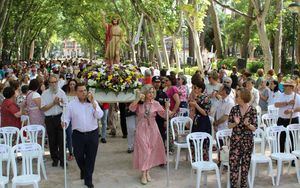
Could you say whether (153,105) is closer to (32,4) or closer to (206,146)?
(206,146)

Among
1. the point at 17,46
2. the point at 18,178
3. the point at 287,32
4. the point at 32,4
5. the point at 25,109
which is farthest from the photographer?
the point at 17,46

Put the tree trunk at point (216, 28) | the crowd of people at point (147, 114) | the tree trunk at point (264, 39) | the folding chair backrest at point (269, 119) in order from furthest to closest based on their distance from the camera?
the tree trunk at point (216, 28) < the tree trunk at point (264, 39) < the folding chair backrest at point (269, 119) < the crowd of people at point (147, 114)

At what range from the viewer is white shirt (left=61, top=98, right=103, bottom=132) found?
25.3 ft

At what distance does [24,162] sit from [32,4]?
94.9ft

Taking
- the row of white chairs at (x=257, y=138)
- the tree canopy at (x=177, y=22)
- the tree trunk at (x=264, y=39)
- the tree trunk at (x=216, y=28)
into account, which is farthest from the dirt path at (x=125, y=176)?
the tree trunk at (x=216, y=28)

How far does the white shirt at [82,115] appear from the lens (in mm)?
A: 7715

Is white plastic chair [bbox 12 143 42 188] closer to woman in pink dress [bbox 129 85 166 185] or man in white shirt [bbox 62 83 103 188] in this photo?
man in white shirt [bbox 62 83 103 188]

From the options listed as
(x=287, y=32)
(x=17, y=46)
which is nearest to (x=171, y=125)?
(x=287, y=32)

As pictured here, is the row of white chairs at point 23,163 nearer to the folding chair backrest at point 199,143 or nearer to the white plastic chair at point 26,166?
the white plastic chair at point 26,166

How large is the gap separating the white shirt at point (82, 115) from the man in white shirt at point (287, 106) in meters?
3.96

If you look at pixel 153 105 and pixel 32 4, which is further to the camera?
pixel 32 4

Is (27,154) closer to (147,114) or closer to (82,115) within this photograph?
(82,115)

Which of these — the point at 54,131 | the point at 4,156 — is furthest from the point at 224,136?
the point at 4,156

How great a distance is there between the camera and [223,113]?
9102mm
